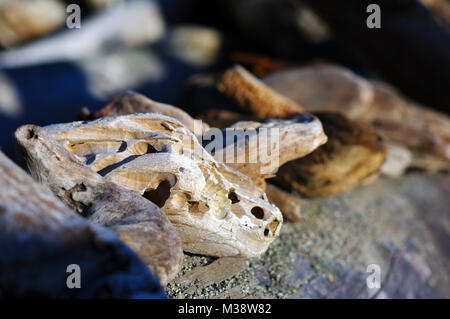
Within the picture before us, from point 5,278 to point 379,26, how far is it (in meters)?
4.54

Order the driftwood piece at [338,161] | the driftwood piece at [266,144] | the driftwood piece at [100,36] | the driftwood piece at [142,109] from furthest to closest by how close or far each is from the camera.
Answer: the driftwood piece at [100,36] → the driftwood piece at [338,161] → the driftwood piece at [142,109] → the driftwood piece at [266,144]

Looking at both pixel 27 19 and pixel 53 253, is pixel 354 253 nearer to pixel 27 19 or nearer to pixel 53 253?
pixel 53 253

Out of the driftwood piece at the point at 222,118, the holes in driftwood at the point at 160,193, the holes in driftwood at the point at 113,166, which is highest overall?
the holes in driftwood at the point at 113,166

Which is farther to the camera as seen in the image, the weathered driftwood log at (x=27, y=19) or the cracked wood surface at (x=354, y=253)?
the weathered driftwood log at (x=27, y=19)

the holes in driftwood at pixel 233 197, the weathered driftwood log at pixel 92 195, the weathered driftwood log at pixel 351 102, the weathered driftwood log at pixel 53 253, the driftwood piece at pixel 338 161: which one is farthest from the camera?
the weathered driftwood log at pixel 351 102

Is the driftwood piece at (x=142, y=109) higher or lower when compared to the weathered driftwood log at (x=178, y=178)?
higher

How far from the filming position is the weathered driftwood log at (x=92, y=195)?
1355 millimetres

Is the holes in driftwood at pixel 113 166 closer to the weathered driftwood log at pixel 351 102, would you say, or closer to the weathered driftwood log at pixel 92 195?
the weathered driftwood log at pixel 92 195

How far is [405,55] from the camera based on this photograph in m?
4.64

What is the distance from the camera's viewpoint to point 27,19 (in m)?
6.03

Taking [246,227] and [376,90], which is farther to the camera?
[376,90]

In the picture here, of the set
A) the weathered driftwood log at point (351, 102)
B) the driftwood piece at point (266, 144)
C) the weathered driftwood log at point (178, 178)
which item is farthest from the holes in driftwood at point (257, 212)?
the weathered driftwood log at point (351, 102)
